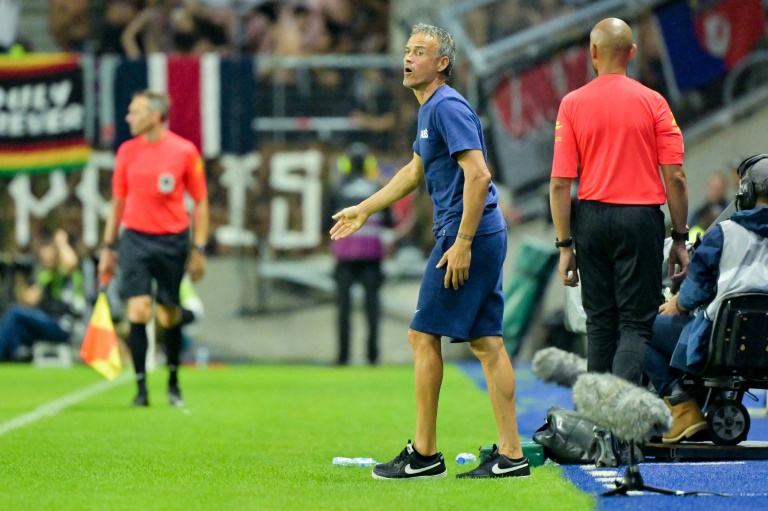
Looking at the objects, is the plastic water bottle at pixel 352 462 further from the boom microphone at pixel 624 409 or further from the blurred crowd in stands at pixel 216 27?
the blurred crowd in stands at pixel 216 27

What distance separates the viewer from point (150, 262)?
10609mm

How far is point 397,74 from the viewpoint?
57.6 feet

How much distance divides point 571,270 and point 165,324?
481cm

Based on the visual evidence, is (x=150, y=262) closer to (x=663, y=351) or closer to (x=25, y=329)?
(x=663, y=351)

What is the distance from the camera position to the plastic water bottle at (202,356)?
56.2ft

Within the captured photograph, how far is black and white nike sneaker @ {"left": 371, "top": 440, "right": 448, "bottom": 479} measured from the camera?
20.7 ft

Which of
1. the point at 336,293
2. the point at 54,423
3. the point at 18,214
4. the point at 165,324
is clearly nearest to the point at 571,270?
the point at 54,423

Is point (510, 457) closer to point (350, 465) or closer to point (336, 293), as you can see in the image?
point (350, 465)

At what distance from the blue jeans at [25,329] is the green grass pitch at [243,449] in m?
3.20

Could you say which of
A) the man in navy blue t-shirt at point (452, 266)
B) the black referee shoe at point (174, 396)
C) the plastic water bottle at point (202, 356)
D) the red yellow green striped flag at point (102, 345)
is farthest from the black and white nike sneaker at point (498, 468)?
the plastic water bottle at point (202, 356)

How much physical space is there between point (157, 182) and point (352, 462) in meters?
4.25

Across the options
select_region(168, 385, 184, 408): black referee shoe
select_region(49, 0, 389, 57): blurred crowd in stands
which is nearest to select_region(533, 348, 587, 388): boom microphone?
select_region(168, 385, 184, 408): black referee shoe

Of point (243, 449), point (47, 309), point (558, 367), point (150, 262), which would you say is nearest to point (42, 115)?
point (47, 309)

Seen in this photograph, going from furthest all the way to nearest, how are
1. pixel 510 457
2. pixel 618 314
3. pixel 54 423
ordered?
pixel 54 423 < pixel 618 314 < pixel 510 457
